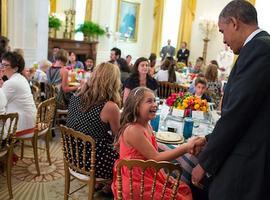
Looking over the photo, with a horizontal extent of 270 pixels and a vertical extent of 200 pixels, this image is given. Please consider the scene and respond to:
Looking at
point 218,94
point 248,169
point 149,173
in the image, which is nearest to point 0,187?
point 149,173

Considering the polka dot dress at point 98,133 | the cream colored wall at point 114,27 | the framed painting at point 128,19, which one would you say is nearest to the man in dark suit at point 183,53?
the cream colored wall at point 114,27

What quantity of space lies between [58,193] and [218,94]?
2.86 metres

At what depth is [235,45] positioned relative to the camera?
150 centimetres

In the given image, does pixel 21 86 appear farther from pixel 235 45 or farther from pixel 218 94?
pixel 218 94

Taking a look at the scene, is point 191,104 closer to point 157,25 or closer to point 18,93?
point 18,93

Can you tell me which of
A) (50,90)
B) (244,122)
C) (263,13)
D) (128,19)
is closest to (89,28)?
(128,19)

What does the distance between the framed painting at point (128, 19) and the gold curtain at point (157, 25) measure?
30.0 inches

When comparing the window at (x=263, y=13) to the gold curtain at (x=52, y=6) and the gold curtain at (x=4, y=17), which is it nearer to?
the gold curtain at (x=52, y=6)

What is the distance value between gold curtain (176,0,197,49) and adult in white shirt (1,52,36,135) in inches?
343

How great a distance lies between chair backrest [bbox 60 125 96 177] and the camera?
2.27 m

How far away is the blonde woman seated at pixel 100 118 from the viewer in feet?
7.96

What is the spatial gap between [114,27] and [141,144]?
30.0 feet

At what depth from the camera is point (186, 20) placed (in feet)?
36.4

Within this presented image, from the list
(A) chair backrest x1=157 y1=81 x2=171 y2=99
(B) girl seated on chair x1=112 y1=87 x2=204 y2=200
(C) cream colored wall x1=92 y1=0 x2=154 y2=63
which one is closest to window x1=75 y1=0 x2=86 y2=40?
(C) cream colored wall x1=92 y1=0 x2=154 y2=63
